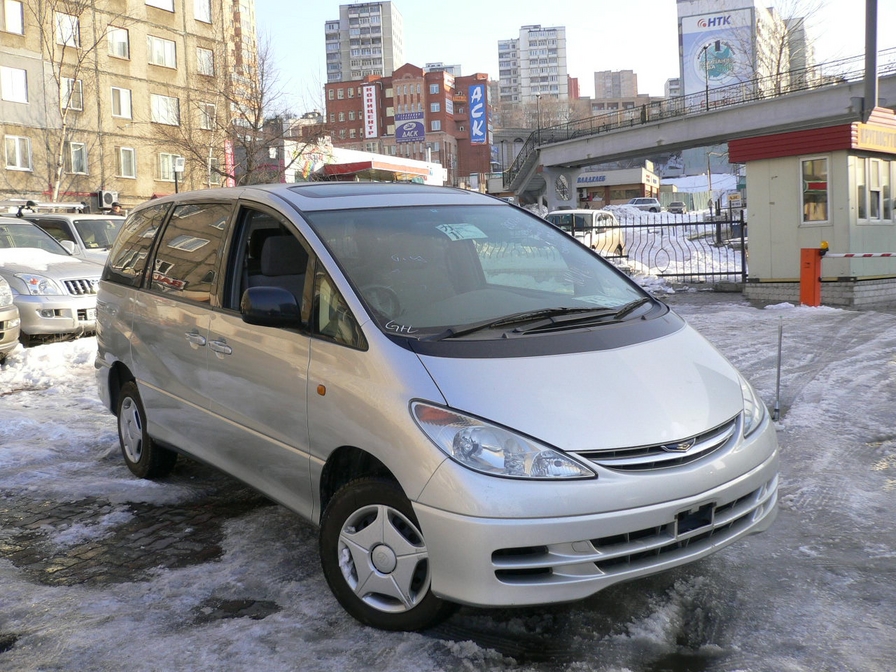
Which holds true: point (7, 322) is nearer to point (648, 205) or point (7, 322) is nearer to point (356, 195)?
point (356, 195)

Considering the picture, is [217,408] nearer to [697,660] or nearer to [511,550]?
[511,550]

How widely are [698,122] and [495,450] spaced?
146ft

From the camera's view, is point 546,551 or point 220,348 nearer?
point 546,551

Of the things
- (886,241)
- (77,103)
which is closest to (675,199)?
(77,103)

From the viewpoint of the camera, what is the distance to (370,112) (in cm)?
12888

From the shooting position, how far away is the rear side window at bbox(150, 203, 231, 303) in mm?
4750

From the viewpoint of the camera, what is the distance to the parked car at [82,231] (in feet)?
49.3

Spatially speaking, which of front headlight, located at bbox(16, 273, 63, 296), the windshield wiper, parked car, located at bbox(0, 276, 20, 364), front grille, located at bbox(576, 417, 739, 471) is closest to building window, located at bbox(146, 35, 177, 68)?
front headlight, located at bbox(16, 273, 63, 296)

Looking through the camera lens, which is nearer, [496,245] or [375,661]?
[375,661]

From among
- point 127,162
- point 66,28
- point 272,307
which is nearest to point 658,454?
point 272,307

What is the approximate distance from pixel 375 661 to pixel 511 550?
2.16ft

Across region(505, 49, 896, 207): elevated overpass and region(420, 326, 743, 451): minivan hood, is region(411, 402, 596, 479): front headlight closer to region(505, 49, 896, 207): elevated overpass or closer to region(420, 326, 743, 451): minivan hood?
region(420, 326, 743, 451): minivan hood

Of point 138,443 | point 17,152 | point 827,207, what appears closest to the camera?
point 138,443

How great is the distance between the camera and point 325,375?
369cm
